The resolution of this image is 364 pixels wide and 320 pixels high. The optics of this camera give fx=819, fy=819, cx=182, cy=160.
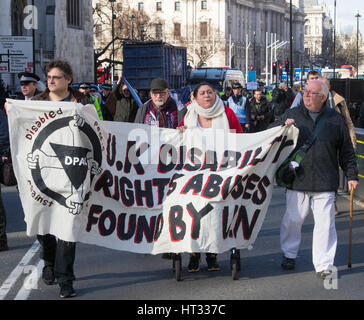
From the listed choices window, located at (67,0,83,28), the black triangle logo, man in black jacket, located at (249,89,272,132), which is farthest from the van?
the black triangle logo

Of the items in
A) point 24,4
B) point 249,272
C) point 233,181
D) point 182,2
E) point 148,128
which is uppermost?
point 182,2

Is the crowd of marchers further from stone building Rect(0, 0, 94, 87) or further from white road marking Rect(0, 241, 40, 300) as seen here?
stone building Rect(0, 0, 94, 87)

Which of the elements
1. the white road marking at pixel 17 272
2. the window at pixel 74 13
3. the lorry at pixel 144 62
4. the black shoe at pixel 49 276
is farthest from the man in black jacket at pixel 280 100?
the window at pixel 74 13

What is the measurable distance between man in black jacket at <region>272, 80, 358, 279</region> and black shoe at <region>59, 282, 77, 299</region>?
6.80 feet

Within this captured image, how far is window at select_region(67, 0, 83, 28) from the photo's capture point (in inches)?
2441

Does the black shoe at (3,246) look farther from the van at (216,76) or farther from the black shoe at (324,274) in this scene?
the van at (216,76)

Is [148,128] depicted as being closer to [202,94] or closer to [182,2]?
[202,94]

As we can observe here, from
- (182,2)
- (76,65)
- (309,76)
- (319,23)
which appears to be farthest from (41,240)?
(319,23)

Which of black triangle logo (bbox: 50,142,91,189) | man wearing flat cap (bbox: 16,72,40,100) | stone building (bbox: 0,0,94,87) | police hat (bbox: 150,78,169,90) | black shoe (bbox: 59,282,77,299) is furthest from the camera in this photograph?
stone building (bbox: 0,0,94,87)

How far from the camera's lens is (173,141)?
23.4 feet

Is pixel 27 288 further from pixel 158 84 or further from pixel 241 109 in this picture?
pixel 241 109

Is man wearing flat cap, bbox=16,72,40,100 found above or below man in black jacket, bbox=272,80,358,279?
above
